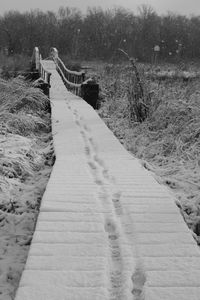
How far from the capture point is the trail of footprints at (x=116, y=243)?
2529 mm

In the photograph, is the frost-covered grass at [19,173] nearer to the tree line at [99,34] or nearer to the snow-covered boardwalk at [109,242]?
the snow-covered boardwalk at [109,242]

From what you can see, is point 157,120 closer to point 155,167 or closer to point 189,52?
point 155,167

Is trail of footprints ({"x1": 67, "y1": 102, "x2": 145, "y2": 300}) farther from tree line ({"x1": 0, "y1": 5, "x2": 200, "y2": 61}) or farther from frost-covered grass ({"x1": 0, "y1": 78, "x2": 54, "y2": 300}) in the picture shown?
tree line ({"x1": 0, "y1": 5, "x2": 200, "y2": 61})

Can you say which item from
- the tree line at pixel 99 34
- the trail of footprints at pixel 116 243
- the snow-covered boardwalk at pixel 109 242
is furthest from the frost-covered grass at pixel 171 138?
the tree line at pixel 99 34

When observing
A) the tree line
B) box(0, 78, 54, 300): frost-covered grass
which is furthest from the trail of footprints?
the tree line

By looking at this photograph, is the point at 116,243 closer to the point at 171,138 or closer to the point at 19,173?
the point at 19,173

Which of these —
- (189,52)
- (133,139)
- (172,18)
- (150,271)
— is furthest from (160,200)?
(172,18)

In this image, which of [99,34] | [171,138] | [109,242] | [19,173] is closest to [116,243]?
[109,242]

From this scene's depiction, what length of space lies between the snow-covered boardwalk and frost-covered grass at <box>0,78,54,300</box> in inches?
12.2

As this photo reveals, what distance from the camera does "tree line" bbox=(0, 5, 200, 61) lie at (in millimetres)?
52094

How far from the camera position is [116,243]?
3.12 meters

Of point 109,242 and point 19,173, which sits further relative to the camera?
point 19,173

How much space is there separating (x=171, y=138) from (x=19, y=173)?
114 inches

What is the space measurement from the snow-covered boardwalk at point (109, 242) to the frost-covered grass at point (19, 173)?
0.31 metres
